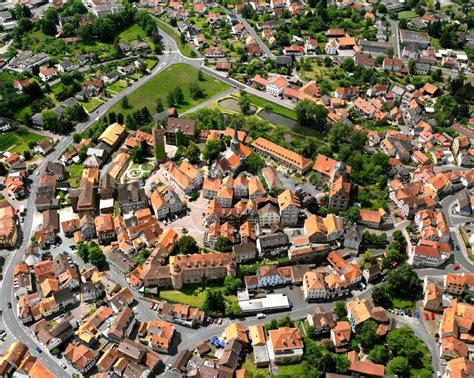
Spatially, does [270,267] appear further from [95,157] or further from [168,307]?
[95,157]

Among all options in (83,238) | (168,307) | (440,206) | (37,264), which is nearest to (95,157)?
(83,238)

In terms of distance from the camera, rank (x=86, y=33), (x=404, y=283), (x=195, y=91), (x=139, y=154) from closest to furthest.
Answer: (x=404, y=283), (x=139, y=154), (x=195, y=91), (x=86, y=33)

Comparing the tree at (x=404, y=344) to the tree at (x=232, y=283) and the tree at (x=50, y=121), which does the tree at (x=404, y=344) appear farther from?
the tree at (x=50, y=121)

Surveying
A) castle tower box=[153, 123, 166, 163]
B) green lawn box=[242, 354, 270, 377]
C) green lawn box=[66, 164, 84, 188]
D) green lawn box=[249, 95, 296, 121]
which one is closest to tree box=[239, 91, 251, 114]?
green lawn box=[249, 95, 296, 121]

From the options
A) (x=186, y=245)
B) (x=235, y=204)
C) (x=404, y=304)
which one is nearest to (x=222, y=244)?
(x=186, y=245)

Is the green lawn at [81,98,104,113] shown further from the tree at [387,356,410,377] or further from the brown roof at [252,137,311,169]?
the tree at [387,356,410,377]

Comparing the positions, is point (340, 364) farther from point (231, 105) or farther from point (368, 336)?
point (231, 105)
